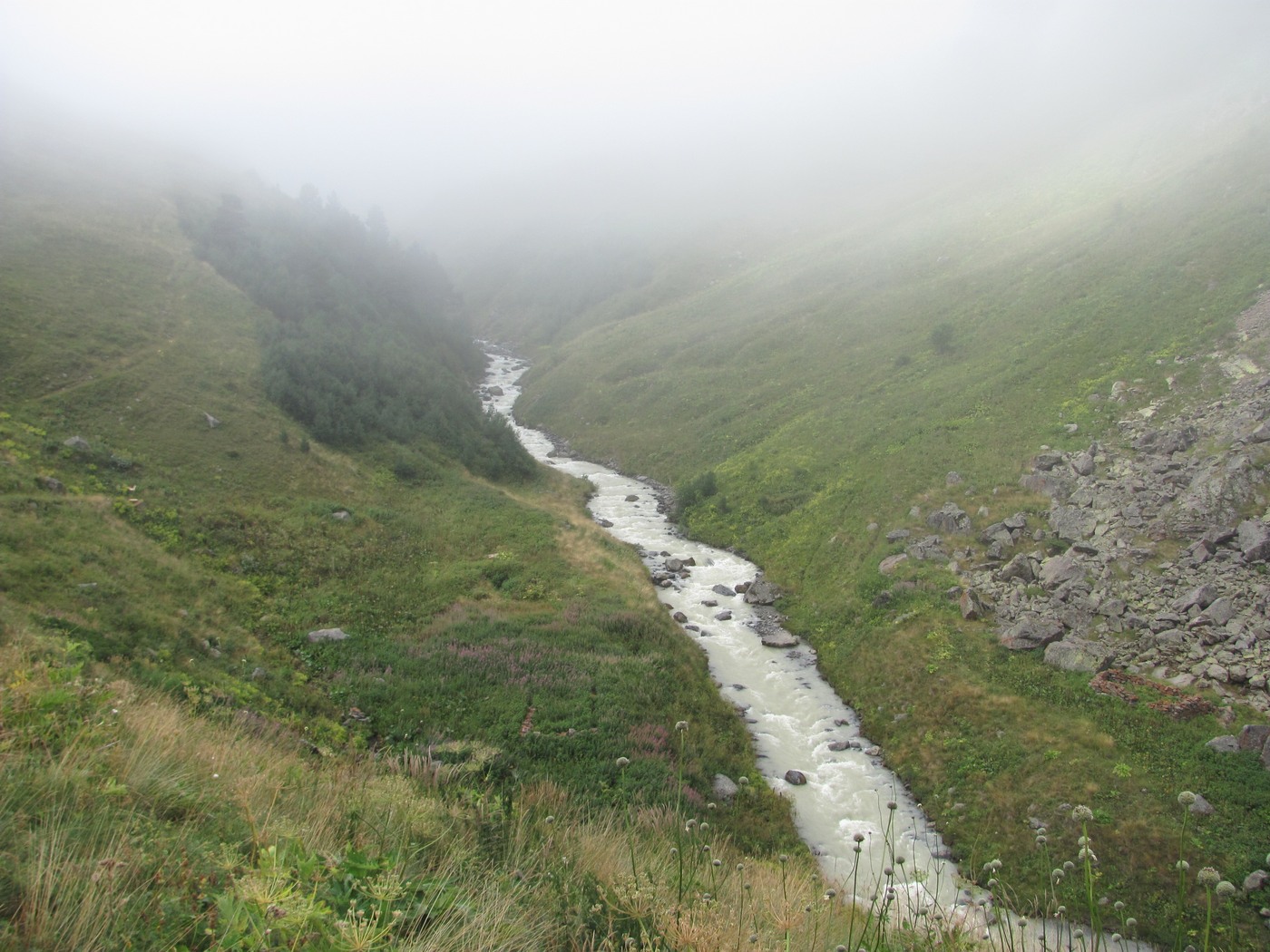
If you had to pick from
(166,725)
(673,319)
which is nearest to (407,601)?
(166,725)

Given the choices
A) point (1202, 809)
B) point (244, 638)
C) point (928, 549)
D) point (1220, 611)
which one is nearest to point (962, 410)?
point (928, 549)

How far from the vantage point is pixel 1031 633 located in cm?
2048

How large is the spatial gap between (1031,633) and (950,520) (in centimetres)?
732

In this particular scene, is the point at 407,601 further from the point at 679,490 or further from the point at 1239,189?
the point at 1239,189

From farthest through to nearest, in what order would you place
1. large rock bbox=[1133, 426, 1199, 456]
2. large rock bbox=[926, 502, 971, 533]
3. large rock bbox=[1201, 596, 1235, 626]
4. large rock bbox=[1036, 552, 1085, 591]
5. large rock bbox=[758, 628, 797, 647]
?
large rock bbox=[926, 502, 971, 533]
large rock bbox=[758, 628, 797, 647]
large rock bbox=[1133, 426, 1199, 456]
large rock bbox=[1036, 552, 1085, 591]
large rock bbox=[1201, 596, 1235, 626]

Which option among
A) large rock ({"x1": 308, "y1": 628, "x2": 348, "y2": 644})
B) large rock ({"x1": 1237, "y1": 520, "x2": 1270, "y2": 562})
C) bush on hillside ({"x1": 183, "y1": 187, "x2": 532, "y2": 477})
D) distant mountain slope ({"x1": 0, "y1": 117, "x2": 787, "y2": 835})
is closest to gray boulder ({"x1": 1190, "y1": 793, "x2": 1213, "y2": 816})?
large rock ({"x1": 1237, "y1": 520, "x2": 1270, "y2": 562})

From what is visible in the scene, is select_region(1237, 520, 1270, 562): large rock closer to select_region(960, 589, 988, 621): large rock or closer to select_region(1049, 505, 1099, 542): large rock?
select_region(1049, 505, 1099, 542): large rock

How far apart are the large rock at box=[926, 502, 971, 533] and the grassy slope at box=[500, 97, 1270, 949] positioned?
0.91 meters

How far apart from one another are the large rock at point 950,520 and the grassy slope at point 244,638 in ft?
40.2

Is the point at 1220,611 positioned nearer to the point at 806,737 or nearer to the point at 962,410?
the point at 806,737

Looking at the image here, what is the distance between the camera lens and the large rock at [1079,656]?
18766 mm

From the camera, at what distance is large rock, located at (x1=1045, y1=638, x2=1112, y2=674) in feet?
61.6

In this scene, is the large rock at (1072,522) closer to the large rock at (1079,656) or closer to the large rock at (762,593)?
the large rock at (1079,656)

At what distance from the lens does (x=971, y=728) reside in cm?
1889
